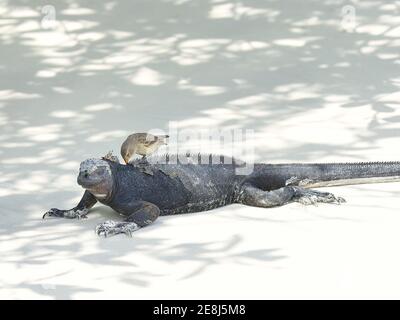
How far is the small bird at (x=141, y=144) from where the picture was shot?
7934 millimetres

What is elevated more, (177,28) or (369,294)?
(177,28)

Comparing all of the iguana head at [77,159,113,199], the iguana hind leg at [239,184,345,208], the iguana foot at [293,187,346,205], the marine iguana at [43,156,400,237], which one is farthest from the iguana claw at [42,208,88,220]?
the iguana foot at [293,187,346,205]

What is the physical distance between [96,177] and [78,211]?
1.44 ft

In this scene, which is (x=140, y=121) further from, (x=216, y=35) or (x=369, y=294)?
(x=369, y=294)

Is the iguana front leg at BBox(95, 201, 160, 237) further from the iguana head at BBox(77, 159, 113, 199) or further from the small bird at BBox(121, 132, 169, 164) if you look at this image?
the small bird at BBox(121, 132, 169, 164)

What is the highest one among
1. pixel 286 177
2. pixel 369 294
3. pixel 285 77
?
pixel 285 77

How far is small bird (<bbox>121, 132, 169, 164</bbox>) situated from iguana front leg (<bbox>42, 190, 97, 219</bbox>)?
15.7 inches

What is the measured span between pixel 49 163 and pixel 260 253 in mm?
2938

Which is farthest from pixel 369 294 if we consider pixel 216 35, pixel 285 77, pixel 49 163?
pixel 216 35

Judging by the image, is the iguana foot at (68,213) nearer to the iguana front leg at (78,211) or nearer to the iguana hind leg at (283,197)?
the iguana front leg at (78,211)

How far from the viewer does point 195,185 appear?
322 inches

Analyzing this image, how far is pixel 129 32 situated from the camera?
1234 cm

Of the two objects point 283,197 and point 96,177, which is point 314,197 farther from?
point 96,177

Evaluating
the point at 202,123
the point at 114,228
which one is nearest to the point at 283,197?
the point at 114,228
